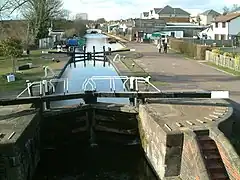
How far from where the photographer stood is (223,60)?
92.5 ft

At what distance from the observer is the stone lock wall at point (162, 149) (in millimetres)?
10031

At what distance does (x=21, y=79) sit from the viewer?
862 inches

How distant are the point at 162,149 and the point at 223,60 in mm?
19524

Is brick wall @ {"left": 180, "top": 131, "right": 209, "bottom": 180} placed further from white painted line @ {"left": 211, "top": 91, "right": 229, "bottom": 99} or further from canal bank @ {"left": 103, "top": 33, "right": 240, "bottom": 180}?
white painted line @ {"left": 211, "top": 91, "right": 229, "bottom": 99}

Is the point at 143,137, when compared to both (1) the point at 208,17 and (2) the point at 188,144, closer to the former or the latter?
(2) the point at 188,144

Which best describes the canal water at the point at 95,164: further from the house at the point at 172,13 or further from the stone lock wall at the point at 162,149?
the house at the point at 172,13

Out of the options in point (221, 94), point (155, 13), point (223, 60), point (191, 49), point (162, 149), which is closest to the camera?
point (162, 149)

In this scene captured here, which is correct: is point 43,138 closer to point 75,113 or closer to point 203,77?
point 75,113

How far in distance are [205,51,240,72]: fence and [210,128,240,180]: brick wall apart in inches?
662

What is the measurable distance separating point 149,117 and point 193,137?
2.85 meters

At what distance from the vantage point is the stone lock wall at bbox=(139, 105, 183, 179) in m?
10.0

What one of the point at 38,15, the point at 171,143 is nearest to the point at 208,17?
the point at 38,15

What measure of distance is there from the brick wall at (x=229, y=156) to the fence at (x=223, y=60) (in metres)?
16.8

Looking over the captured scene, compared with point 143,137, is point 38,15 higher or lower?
higher
